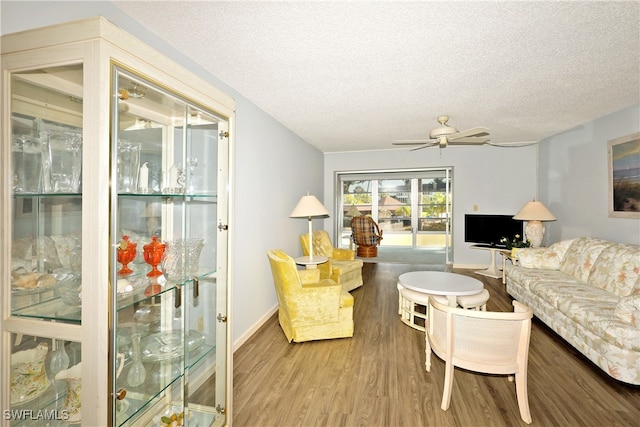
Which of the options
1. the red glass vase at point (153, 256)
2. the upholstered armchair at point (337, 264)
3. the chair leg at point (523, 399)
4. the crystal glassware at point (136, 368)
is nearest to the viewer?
the crystal glassware at point (136, 368)

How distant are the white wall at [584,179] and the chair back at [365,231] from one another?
3466 millimetres

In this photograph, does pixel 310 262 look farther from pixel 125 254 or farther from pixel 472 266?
pixel 472 266

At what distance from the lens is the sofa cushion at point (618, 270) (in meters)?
2.99

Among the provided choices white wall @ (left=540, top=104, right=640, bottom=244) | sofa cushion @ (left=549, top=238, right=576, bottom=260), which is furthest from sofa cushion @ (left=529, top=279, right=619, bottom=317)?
white wall @ (left=540, top=104, right=640, bottom=244)

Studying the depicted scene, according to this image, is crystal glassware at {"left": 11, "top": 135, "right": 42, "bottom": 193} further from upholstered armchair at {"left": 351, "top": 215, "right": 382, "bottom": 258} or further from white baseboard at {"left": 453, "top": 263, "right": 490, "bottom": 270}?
white baseboard at {"left": 453, "top": 263, "right": 490, "bottom": 270}

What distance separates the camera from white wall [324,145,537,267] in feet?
19.9

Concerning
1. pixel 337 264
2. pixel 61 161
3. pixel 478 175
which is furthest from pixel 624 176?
pixel 61 161

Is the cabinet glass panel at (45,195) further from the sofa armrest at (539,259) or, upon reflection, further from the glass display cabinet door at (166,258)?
the sofa armrest at (539,259)

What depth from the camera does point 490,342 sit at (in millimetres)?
1908

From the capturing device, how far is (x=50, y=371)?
45.8 inches

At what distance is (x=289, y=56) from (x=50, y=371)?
234 cm

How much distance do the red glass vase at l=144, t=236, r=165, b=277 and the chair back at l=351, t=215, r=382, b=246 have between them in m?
6.22

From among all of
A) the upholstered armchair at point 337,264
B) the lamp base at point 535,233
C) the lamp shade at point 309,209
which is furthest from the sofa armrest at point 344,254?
the lamp base at point 535,233

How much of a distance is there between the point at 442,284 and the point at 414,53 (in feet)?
7.96
